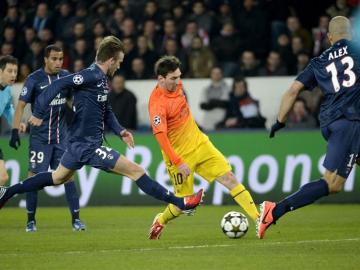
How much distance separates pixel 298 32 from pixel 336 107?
32.4ft

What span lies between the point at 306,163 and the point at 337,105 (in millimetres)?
7167

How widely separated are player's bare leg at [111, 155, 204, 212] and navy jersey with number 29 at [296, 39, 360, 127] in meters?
1.75

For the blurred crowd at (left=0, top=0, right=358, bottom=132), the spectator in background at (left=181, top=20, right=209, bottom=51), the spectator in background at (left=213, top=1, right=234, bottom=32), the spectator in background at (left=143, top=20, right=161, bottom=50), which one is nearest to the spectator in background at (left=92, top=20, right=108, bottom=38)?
the blurred crowd at (left=0, top=0, right=358, bottom=132)

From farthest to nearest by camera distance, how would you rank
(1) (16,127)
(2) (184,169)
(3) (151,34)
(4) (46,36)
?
1. (4) (46,36)
2. (3) (151,34)
3. (1) (16,127)
4. (2) (184,169)

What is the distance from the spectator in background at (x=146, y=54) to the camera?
69.3 feet

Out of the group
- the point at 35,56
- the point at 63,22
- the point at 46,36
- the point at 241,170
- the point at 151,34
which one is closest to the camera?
the point at 241,170

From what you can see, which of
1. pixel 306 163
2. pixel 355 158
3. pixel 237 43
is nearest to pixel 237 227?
pixel 355 158

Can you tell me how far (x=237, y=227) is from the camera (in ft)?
38.8

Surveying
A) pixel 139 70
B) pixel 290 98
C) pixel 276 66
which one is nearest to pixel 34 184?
pixel 290 98

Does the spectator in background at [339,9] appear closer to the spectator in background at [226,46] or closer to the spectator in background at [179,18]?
the spectator in background at [226,46]

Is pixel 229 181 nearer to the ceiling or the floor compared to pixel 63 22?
nearer to the floor

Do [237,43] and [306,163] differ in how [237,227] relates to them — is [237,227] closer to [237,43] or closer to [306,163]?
[306,163]

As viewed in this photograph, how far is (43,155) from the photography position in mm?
14172

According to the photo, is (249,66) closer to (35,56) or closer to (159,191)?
(35,56)
